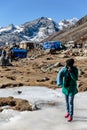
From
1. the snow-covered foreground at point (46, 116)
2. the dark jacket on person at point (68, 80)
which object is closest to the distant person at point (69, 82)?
the dark jacket on person at point (68, 80)

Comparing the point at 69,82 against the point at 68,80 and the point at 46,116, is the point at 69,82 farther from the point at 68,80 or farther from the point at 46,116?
the point at 46,116

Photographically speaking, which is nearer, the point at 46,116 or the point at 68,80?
the point at 68,80

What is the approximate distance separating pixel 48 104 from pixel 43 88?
17.4 feet

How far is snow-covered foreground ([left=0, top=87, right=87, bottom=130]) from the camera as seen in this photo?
12.8m

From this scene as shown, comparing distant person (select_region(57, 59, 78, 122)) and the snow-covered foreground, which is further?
distant person (select_region(57, 59, 78, 122))

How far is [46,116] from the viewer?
14.2 m

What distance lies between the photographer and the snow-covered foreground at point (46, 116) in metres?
12.8

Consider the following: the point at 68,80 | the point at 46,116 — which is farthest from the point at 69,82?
the point at 46,116

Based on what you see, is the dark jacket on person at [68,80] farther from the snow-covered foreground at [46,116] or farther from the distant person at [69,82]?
the snow-covered foreground at [46,116]

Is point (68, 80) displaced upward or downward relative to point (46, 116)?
upward

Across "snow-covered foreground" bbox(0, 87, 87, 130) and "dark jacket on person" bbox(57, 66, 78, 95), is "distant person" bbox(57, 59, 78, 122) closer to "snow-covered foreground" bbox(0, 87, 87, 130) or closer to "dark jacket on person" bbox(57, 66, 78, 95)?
"dark jacket on person" bbox(57, 66, 78, 95)

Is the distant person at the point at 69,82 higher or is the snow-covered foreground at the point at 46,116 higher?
the distant person at the point at 69,82

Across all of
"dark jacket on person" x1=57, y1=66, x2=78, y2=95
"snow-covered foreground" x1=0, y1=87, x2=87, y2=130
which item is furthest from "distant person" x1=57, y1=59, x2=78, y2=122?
"snow-covered foreground" x1=0, y1=87, x2=87, y2=130

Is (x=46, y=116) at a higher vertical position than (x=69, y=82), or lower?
lower
